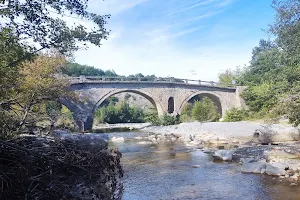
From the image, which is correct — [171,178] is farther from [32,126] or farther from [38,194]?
[38,194]

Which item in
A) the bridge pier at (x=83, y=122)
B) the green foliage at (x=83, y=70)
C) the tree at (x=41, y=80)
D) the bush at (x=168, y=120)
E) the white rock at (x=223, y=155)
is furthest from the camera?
the green foliage at (x=83, y=70)

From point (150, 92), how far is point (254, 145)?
1831 centimetres

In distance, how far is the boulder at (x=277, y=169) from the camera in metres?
8.88

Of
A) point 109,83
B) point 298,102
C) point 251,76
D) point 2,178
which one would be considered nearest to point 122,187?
point 2,178

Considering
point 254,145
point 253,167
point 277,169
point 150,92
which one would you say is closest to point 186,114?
point 150,92

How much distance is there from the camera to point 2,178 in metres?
3.05

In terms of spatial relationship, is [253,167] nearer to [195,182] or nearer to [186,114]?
[195,182]

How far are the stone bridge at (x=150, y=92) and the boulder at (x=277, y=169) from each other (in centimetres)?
1914

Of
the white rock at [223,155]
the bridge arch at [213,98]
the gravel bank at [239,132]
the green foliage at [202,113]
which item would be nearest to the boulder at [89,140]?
the white rock at [223,155]

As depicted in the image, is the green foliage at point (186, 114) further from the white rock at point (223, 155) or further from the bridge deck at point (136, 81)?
the white rock at point (223, 155)

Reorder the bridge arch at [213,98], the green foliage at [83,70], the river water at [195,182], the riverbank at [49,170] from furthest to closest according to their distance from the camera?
the green foliage at [83,70]
the bridge arch at [213,98]
the river water at [195,182]
the riverbank at [49,170]

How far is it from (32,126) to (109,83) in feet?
77.6

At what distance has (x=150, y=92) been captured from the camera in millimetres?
32188

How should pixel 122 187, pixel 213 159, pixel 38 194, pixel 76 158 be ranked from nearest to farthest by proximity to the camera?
1. pixel 38 194
2. pixel 76 158
3. pixel 122 187
4. pixel 213 159
